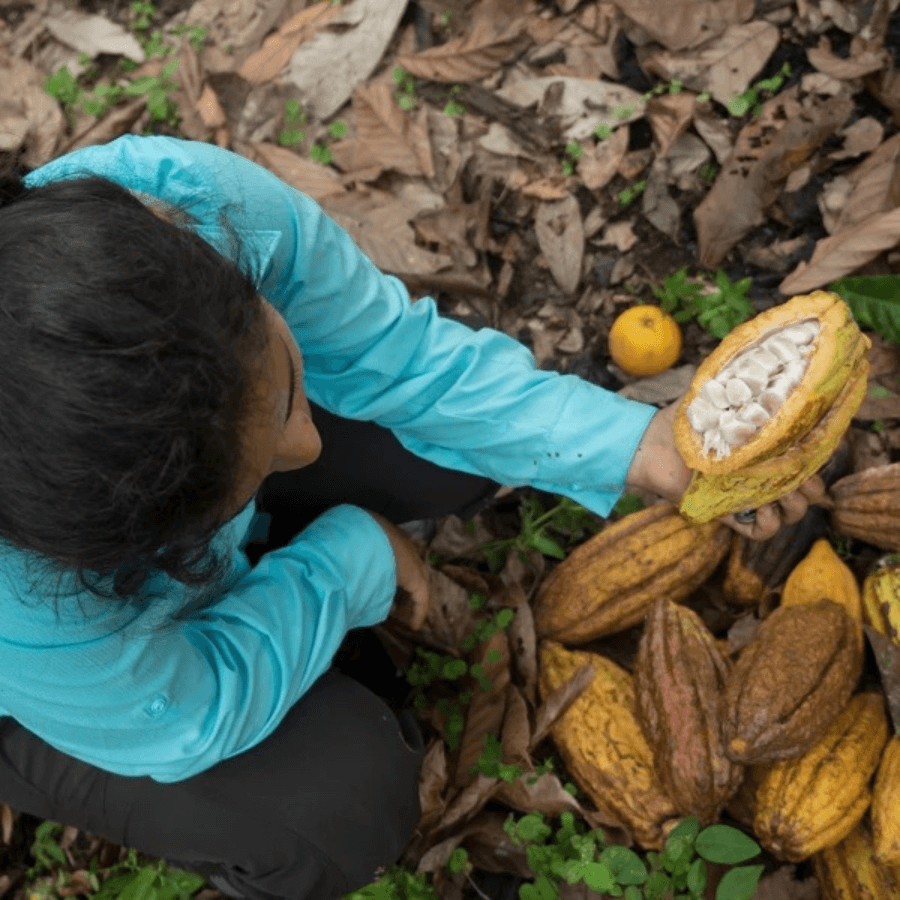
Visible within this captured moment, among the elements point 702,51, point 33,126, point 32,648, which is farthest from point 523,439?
point 33,126

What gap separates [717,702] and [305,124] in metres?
2.09

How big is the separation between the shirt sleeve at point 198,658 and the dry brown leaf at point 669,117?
4.29ft

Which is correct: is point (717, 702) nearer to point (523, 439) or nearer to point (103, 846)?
point (523, 439)

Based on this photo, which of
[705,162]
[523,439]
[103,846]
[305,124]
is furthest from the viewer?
[305,124]

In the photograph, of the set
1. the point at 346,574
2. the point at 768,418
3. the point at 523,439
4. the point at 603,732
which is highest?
the point at 768,418

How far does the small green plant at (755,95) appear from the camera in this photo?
2.43m

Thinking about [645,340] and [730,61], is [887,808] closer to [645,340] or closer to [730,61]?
[645,340]

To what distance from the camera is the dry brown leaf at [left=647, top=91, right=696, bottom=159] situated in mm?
2459

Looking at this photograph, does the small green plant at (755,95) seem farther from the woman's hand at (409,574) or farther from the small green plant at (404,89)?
the woman's hand at (409,574)

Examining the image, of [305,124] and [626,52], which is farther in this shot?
[305,124]

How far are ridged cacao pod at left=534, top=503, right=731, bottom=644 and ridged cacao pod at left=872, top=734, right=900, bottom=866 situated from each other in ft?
1.65

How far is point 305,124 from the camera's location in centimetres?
A: 292

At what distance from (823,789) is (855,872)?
0.59 ft

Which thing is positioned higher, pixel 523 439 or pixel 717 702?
pixel 523 439
